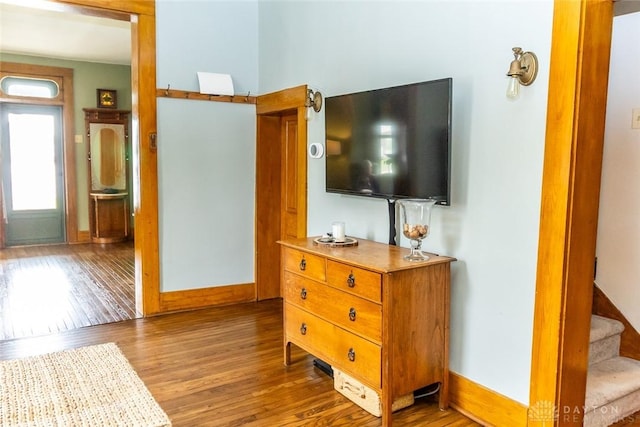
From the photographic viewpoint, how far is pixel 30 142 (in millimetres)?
7312

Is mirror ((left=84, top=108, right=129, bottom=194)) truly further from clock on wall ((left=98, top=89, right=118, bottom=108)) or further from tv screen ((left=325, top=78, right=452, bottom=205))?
tv screen ((left=325, top=78, right=452, bottom=205))

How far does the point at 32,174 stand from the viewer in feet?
24.2

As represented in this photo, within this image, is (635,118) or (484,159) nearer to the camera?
(484,159)

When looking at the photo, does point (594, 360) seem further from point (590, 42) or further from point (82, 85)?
point (82, 85)

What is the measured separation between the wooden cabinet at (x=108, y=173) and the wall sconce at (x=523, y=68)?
678 cm

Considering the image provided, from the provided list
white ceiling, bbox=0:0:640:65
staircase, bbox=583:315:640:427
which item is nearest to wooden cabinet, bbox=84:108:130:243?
white ceiling, bbox=0:0:640:65

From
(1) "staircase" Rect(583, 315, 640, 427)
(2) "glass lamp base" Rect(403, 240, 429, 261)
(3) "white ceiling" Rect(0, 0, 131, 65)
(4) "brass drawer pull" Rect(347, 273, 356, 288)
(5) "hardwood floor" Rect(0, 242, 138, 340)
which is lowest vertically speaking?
(5) "hardwood floor" Rect(0, 242, 138, 340)

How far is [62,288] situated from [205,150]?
→ 217 cm

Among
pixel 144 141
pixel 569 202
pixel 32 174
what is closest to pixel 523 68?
pixel 569 202

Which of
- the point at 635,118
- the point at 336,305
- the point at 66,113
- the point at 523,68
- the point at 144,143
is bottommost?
the point at 336,305

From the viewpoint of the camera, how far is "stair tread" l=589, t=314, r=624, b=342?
2.85 metres

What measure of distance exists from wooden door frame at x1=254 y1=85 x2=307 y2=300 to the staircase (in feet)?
7.21

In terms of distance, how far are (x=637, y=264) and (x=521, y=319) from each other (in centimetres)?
118

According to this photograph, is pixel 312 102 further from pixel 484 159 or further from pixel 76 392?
pixel 76 392
